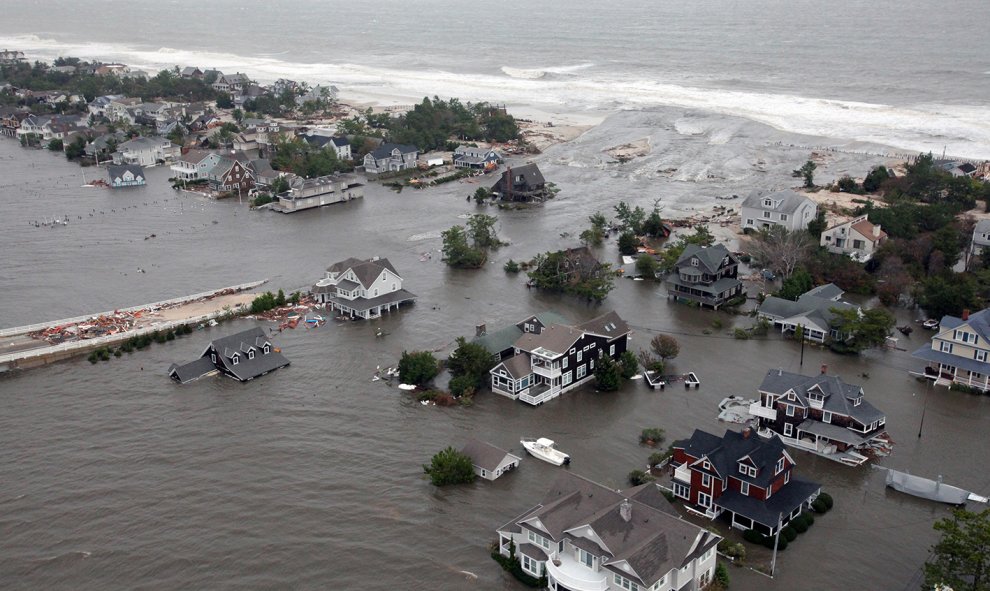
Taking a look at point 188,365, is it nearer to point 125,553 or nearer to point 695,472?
point 125,553

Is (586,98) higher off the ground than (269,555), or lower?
higher

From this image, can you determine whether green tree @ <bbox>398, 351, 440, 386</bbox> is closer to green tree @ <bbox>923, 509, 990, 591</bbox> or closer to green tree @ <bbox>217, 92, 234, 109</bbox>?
green tree @ <bbox>923, 509, 990, 591</bbox>

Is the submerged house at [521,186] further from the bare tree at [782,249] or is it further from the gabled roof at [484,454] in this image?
the gabled roof at [484,454]

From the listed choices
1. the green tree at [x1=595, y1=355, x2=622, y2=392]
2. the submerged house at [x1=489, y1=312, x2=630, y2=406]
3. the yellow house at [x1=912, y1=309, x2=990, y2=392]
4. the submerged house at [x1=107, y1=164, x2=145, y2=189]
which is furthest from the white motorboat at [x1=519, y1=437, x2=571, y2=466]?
the submerged house at [x1=107, y1=164, x2=145, y2=189]

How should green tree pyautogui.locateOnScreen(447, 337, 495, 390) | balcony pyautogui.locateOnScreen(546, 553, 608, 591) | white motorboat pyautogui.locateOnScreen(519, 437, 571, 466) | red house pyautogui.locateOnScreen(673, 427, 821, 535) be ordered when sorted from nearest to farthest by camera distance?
balcony pyautogui.locateOnScreen(546, 553, 608, 591) → red house pyautogui.locateOnScreen(673, 427, 821, 535) → white motorboat pyautogui.locateOnScreen(519, 437, 571, 466) → green tree pyautogui.locateOnScreen(447, 337, 495, 390)

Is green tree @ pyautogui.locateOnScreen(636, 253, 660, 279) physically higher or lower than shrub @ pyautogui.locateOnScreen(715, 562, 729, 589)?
higher

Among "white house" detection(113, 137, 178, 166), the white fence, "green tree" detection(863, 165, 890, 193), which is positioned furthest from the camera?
"white house" detection(113, 137, 178, 166)

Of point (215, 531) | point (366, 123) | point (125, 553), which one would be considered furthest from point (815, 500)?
point (366, 123)

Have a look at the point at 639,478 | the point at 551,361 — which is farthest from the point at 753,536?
the point at 551,361
